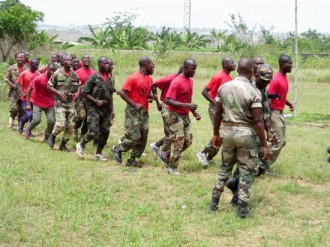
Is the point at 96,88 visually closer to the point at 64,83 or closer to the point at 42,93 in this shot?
the point at 64,83

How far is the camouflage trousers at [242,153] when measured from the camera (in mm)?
5629

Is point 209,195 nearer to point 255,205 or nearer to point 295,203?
point 255,205

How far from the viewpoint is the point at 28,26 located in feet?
70.0

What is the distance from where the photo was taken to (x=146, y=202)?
20.9 feet

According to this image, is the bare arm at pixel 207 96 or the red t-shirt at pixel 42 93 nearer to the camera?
the bare arm at pixel 207 96

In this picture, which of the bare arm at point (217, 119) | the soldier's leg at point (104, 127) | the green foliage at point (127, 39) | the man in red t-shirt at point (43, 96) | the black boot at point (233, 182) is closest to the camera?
the bare arm at point (217, 119)

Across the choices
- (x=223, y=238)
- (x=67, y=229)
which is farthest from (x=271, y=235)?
(x=67, y=229)

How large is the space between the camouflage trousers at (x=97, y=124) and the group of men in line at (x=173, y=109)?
2 centimetres

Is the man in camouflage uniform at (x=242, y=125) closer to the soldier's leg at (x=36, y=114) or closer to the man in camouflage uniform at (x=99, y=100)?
the man in camouflage uniform at (x=99, y=100)

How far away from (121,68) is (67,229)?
73.0 ft

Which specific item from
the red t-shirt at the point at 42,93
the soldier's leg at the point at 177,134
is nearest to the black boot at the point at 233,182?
the soldier's leg at the point at 177,134

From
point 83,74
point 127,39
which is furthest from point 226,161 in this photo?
point 127,39

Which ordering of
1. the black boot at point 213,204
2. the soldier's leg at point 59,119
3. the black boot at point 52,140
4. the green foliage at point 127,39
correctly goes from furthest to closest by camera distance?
the green foliage at point 127,39, the black boot at point 52,140, the soldier's leg at point 59,119, the black boot at point 213,204

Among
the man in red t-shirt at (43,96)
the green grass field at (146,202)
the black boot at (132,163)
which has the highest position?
the man in red t-shirt at (43,96)
